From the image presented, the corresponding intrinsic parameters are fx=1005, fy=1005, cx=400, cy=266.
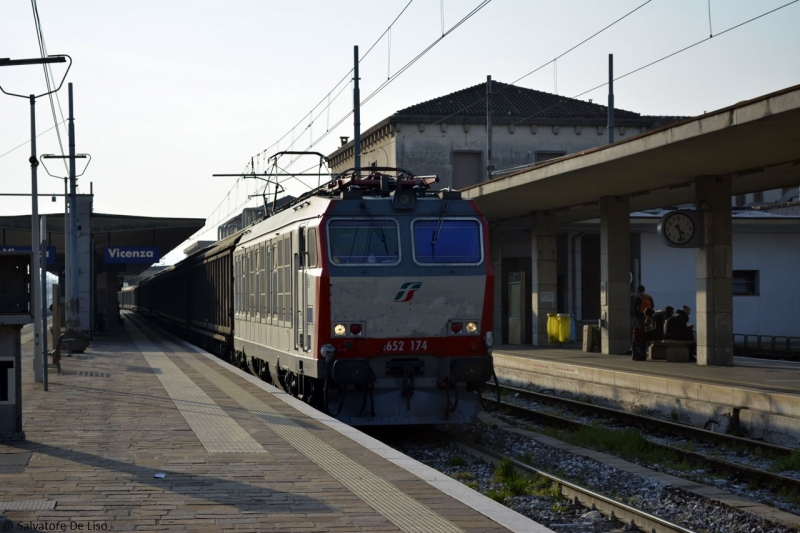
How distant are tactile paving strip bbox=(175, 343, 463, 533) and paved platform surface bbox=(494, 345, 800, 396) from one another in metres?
7.17

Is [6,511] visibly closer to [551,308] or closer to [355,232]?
[355,232]

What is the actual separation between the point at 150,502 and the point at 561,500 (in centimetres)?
404

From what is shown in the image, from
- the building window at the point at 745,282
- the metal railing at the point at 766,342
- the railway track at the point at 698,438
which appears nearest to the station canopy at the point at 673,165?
the railway track at the point at 698,438

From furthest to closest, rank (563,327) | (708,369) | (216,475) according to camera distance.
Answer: (563,327) < (708,369) < (216,475)

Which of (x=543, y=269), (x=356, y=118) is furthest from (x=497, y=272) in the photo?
(x=356, y=118)

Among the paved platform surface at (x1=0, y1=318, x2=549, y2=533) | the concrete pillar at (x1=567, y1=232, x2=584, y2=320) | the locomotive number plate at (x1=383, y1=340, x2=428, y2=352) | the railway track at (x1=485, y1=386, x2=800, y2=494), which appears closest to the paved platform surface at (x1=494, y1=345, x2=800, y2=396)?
the railway track at (x1=485, y1=386, x2=800, y2=494)

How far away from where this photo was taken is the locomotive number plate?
505 inches

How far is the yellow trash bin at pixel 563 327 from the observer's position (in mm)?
26891

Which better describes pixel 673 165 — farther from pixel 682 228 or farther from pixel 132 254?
pixel 132 254

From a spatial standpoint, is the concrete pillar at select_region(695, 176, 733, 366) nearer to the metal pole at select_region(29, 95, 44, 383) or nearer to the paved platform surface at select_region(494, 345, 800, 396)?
the paved platform surface at select_region(494, 345, 800, 396)

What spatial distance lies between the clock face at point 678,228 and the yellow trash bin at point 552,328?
305 inches

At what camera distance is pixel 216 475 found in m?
8.01

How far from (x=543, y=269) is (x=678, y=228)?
809 cm

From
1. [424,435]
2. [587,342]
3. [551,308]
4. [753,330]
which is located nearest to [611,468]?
[424,435]
